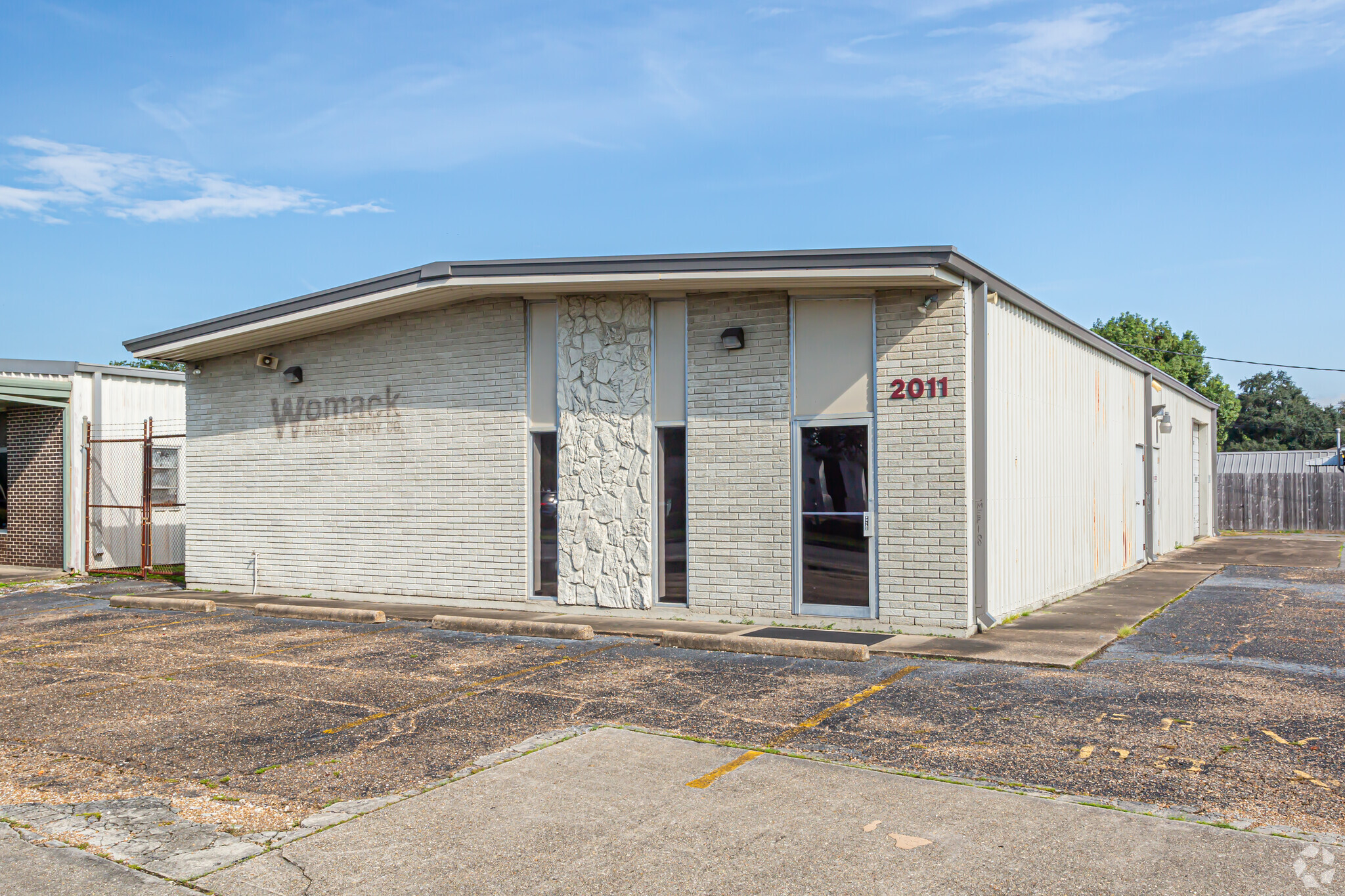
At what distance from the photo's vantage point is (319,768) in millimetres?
6312

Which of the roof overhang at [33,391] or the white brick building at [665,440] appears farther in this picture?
the roof overhang at [33,391]

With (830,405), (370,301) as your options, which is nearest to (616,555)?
(830,405)

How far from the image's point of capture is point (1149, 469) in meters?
20.5

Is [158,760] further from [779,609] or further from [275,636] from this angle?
[779,609]

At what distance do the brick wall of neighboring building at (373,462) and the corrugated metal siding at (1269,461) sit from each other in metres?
42.2

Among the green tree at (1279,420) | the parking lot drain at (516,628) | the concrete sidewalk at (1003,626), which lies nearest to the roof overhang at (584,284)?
the concrete sidewalk at (1003,626)

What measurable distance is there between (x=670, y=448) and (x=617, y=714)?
5.62m

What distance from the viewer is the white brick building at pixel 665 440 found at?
1125 centimetres

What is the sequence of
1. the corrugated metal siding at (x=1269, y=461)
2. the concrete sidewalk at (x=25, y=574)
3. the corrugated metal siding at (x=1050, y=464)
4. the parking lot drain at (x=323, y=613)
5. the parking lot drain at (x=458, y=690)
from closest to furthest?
the parking lot drain at (x=458, y=690) < the corrugated metal siding at (x=1050, y=464) < the parking lot drain at (x=323, y=613) < the concrete sidewalk at (x=25, y=574) < the corrugated metal siding at (x=1269, y=461)

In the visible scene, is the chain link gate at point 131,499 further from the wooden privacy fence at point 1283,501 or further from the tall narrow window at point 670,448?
the wooden privacy fence at point 1283,501

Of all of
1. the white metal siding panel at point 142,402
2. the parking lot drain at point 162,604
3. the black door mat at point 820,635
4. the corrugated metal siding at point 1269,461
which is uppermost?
the white metal siding panel at point 142,402

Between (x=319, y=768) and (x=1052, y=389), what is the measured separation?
11.3m

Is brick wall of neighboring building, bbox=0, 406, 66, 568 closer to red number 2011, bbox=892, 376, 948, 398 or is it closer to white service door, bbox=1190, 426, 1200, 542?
red number 2011, bbox=892, 376, 948, 398

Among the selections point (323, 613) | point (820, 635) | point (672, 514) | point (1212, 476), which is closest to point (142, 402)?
point (323, 613)
